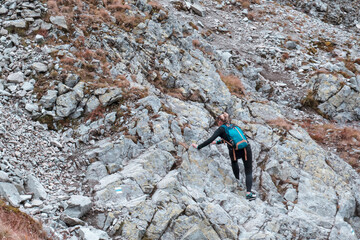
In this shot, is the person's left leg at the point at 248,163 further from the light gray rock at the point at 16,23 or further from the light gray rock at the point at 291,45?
the light gray rock at the point at 291,45

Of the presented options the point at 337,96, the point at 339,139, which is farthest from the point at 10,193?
the point at 337,96

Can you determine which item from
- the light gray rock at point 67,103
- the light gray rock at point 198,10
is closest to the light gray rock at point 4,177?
the light gray rock at point 67,103

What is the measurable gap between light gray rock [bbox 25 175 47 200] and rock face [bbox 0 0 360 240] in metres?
0.04

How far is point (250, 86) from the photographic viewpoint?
20.9 m

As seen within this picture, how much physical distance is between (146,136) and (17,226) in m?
5.59

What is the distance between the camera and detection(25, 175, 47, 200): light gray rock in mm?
8137

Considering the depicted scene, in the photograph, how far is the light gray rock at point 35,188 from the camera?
8.14 m

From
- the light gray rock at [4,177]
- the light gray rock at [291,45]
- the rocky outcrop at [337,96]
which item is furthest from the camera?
the light gray rock at [291,45]

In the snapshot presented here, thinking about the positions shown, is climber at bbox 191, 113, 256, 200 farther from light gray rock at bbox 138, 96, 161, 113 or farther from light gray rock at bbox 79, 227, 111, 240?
light gray rock at bbox 79, 227, 111, 240

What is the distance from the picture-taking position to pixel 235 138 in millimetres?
10039

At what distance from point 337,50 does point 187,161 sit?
80.4 ft

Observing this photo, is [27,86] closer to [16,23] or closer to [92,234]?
[16,23]

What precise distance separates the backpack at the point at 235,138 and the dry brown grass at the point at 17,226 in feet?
21.1

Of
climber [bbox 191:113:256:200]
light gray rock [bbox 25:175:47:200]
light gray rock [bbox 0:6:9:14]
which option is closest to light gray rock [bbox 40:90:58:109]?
light gray rock [bbox 25:175:47:200]
